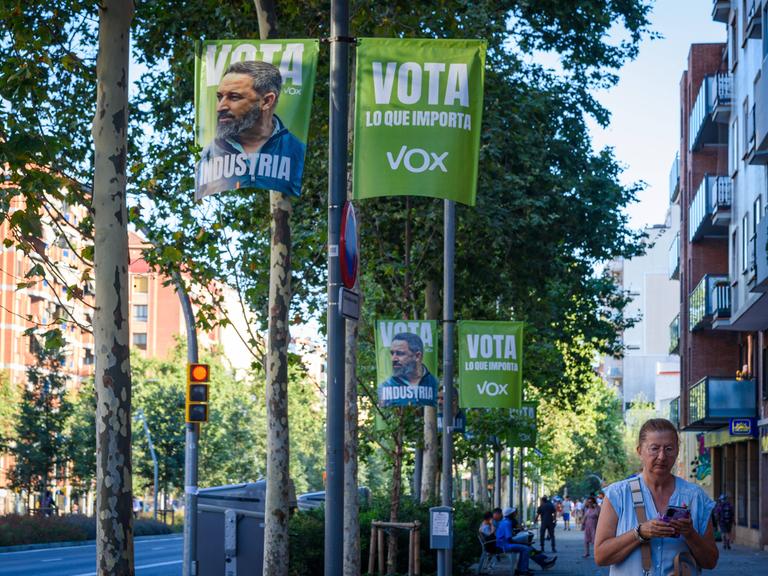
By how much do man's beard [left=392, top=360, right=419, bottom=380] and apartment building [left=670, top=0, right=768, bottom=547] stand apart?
14091mm

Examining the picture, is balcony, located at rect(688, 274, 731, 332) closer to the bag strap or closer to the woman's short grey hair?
the woman's short grey hair

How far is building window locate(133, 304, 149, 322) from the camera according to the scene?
495 feet

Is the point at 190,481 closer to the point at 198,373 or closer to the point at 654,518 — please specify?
the point at 198,373

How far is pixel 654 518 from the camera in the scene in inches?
228

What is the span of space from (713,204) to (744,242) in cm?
807

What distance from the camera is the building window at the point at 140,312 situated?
151 metres

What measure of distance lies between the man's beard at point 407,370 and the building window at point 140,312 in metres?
132

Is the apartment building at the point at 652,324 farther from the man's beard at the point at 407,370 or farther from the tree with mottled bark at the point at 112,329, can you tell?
the tree with mottled bark at the point at 112,329

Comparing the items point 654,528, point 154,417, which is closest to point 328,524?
point 654,528

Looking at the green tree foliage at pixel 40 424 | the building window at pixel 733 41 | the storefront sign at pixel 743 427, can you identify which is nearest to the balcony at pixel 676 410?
the storefront sign at pixel 743 427

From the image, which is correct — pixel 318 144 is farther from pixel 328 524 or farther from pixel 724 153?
pixel 724 153

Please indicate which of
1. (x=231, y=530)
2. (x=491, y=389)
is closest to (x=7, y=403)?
(x=491, y=389)

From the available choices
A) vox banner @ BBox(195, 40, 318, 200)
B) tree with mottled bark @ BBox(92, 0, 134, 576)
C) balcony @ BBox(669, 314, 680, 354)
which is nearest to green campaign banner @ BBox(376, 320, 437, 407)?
vox banner @ BBox(195, 40, 318, 200)

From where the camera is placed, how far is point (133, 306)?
6019 inches
